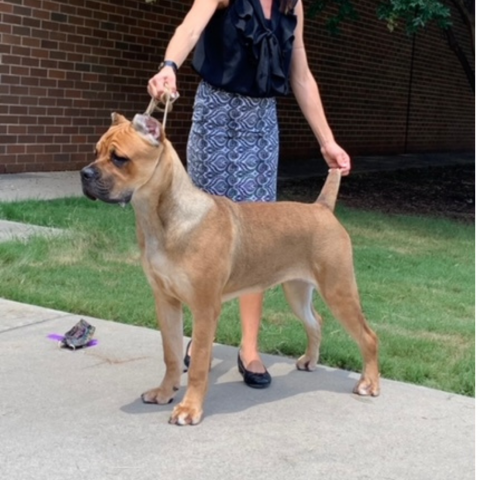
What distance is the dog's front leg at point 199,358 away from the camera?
12.6ft

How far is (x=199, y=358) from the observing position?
3.88m

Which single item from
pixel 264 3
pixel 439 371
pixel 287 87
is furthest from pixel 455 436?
pixel 264 3

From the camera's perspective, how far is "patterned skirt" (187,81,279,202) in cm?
451

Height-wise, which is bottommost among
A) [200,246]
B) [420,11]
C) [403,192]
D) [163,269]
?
[403,192]

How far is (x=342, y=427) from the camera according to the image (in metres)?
3.92

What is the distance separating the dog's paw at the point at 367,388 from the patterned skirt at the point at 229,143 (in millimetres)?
1125

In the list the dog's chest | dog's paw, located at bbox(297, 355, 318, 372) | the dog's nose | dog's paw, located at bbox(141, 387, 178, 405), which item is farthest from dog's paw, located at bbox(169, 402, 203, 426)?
the dog's nose

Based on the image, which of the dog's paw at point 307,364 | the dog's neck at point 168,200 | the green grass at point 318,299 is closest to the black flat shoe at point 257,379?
the dog's paw at point 307,364

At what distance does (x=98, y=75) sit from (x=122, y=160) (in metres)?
8.67

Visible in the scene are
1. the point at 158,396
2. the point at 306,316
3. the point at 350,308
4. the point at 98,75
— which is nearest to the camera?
the point at 158,396

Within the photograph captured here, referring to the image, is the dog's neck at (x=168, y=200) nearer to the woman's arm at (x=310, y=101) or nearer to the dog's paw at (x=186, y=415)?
the dog's paw at (x=186, y=415)

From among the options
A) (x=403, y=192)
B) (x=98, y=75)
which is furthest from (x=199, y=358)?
(x=403, y=192)

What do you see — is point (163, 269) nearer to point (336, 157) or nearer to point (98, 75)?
point (336, 157)

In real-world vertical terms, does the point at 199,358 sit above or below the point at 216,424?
above
